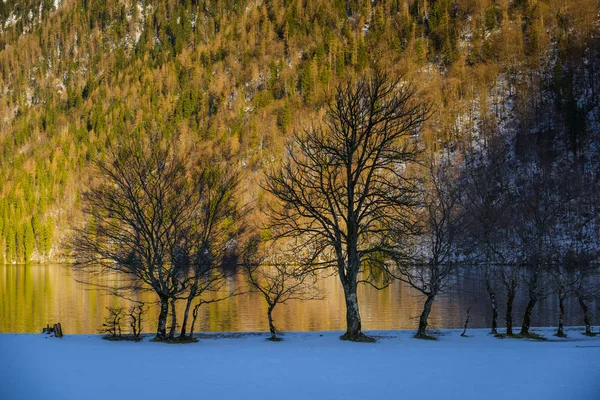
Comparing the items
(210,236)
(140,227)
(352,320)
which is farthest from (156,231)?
(352,320)

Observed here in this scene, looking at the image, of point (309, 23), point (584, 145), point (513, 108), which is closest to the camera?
point (584, 145)

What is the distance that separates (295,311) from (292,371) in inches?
1192

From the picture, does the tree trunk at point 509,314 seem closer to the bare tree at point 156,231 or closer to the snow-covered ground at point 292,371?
the snow-covered ground at point 292,371

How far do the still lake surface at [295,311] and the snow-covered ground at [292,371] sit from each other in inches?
644

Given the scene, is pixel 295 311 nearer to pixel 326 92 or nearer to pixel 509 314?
pixel 509 314

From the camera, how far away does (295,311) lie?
4378 centimetres

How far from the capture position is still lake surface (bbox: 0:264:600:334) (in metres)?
36.6

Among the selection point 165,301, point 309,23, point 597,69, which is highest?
point 309,23

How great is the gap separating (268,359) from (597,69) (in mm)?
130313

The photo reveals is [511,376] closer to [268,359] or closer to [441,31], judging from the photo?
[268,359]

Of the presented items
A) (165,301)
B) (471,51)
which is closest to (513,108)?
(471,51)

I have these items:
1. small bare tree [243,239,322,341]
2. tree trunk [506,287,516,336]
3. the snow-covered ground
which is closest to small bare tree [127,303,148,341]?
the snow-covered ground

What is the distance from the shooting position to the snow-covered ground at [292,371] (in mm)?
11359

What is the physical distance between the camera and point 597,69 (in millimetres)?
120125
